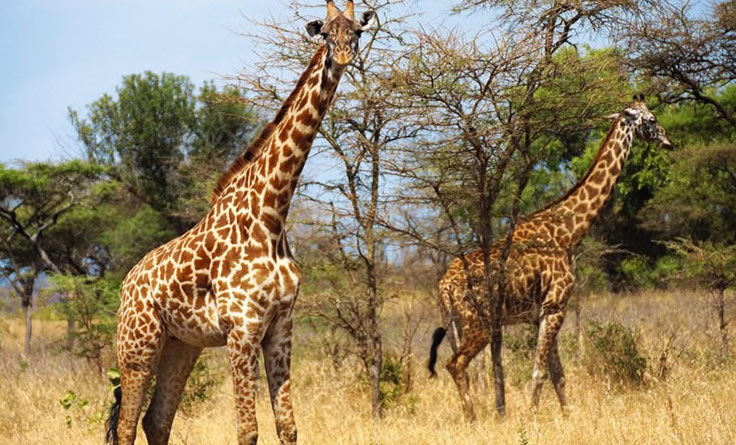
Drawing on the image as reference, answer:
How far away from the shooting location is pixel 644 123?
10.1m

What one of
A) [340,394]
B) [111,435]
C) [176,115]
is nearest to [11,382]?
[340,394]

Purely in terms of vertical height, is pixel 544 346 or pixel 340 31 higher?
pixel 340 31

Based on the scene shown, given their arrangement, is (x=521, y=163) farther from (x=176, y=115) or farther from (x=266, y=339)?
(x=176, y=115)

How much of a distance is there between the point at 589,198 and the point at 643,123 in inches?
38.6

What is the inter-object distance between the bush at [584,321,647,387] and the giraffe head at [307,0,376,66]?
553 centimetres

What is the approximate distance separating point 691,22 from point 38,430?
34.5ft

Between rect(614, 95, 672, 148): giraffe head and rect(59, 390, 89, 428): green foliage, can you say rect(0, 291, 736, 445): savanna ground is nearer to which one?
rect(59, 390, 89, 428): green foliage

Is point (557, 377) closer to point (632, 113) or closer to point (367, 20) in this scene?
point (632, 113)

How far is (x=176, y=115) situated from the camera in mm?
34000

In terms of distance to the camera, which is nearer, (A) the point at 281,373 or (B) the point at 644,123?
(A) the point at 281,373

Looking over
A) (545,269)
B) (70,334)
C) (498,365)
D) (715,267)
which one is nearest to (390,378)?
(498,365)

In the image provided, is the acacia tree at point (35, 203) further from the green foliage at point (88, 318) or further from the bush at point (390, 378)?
the bush at point (390, 378)

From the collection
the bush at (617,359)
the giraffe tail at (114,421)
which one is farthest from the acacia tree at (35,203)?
the giraffe tail at (114,421)

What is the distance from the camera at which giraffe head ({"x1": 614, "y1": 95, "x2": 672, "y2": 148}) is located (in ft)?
33.0
